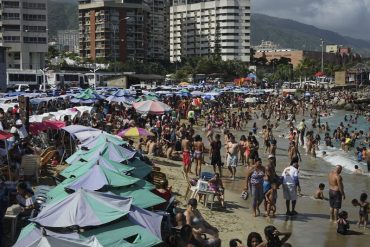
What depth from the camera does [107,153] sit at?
12469 millimetres

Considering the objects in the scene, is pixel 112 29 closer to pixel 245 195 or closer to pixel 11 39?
pixel 11 39

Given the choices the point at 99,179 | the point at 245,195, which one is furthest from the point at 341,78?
the point at 99,179

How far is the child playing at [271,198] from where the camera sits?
1252 centimetres

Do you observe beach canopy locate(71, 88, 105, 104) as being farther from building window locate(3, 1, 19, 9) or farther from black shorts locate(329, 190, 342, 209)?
building window locate(3, 1, 19, 9)

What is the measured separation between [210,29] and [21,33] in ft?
248

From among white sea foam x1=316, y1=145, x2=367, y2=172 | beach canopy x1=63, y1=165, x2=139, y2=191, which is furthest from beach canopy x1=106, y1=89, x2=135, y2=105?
beach canopy x1=63, y1=165, x2=139, y2=191

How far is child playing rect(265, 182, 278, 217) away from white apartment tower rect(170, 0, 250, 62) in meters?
127

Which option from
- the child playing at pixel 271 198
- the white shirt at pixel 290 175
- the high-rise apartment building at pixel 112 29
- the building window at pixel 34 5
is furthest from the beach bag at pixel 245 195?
the high-rise apartment building at pixel 112 29

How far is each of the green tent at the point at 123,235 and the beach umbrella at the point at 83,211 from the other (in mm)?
127

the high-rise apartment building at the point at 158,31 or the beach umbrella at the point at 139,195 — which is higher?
the high-rise apartment building at the point at 158,31

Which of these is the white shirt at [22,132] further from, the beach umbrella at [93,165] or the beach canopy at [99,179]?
the beach canopy at [99,179]

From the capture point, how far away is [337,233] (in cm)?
1206

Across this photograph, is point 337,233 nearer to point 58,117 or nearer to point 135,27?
point 58,117

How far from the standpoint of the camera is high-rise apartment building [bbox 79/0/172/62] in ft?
381
